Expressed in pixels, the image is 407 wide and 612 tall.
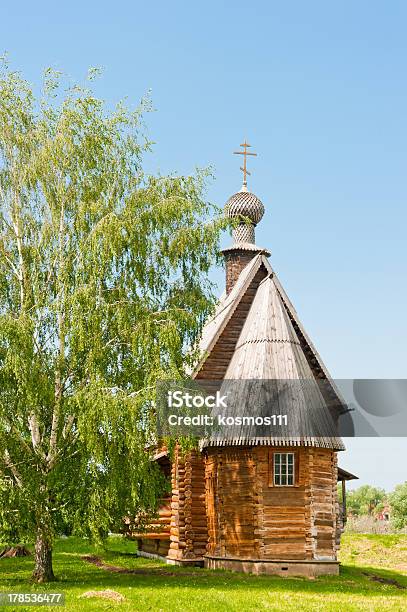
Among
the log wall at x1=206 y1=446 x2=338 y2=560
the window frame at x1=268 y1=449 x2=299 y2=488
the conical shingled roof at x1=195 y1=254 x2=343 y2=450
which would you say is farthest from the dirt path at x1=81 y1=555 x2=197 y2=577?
the conical shingled roof at x1=195 y1=254 x2=343 y2=450

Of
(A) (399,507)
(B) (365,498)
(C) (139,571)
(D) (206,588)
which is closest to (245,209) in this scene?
(C) (139,571)

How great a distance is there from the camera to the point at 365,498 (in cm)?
9031

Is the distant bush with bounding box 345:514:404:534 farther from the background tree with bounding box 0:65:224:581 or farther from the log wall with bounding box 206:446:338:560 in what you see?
the background tree with bounding box 0:65:224:581

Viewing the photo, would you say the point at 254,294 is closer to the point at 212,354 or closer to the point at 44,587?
the point at 212,354

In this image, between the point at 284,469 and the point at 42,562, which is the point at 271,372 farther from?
the point at 42,562

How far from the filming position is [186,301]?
21953 millimetres

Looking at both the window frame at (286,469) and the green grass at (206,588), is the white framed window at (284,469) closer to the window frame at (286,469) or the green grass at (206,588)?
the window frame at (286,469)

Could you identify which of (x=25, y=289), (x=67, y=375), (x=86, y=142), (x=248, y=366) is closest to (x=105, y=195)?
(x=86, y=142)

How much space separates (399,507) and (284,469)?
35.0 m

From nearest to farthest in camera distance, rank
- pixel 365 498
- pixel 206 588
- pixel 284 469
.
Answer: pixel 206 588, pixel 284 469, pixel 365 498

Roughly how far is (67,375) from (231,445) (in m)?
6.07

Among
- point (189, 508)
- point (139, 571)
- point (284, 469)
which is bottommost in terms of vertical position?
point (139, 571)

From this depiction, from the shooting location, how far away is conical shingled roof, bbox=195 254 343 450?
24406 millimetres

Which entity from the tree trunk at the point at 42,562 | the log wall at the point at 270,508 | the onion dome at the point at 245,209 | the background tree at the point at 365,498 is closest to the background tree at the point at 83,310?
the tree trunk at the point at 42,562
